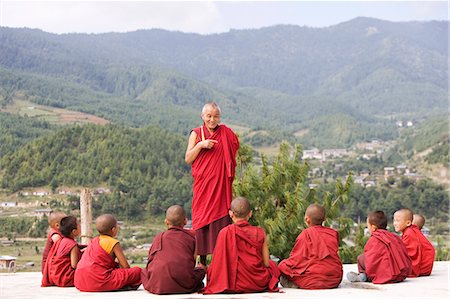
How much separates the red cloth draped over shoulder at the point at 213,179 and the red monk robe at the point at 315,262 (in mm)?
883

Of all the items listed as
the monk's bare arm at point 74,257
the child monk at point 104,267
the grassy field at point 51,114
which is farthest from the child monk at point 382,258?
the grassy field at point 51,114

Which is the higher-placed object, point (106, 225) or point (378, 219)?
point (106, 225)

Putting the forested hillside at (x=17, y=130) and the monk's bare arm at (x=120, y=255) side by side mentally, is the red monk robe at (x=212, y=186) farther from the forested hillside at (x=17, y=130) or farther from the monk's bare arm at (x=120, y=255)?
the forested hillside at (x=17, y=130)

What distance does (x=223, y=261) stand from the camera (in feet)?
21.3

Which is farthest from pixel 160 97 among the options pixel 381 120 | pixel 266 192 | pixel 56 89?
pixel 266 192

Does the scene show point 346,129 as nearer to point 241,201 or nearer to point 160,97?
point 160,97

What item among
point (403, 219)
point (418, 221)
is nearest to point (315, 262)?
point (403, 219)

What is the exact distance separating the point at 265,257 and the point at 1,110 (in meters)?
92.5

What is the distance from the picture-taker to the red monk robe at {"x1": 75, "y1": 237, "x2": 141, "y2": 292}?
6.68 metres

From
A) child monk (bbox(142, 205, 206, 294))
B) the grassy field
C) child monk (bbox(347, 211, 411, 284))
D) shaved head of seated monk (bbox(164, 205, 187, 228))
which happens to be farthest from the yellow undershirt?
the grassy field

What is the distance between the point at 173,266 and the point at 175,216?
0.46m

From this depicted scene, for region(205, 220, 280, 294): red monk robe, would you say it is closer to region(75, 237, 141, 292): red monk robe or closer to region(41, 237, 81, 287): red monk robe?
region(75, 237, 141, 292): red monk robe

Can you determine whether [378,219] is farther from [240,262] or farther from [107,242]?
[107,242]

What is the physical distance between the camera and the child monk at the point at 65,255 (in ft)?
23.2
